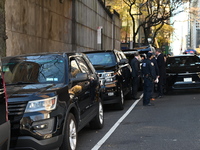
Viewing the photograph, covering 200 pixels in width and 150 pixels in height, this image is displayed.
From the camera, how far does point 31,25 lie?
15367 millimetres

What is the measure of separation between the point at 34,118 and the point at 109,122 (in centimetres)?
429

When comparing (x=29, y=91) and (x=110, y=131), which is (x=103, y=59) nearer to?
(x=110, y=131)

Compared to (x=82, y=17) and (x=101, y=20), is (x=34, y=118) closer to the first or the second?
(x=82, y=17)

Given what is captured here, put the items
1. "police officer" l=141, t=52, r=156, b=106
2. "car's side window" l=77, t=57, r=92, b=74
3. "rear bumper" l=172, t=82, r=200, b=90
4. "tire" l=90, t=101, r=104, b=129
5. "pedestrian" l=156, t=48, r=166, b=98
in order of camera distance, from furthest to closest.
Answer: "rear bumper" l=172, t=82, r=200, b=90, "pedestrian" l=156, t=48, r=166, b=98, "police officer" l=141, t=52, r=156, b=106, "tire" l=90, t=101, r=104, b=129, "car's side window" l=77, t=57, r=92, b=74

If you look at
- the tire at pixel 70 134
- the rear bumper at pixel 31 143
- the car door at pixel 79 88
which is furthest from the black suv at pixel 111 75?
the rear bumper at pixel 31 143

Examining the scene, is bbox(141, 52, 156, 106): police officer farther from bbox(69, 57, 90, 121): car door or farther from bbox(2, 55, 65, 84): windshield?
bbox(2, 55, 65, 84): windshield

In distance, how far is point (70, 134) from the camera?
5500mm

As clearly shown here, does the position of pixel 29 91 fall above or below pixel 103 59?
below

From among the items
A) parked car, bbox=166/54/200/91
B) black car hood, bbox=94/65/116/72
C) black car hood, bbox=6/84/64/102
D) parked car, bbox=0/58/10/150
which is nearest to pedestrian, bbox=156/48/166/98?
parked car, bbox=166/54/200/91

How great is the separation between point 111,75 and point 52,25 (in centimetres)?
854

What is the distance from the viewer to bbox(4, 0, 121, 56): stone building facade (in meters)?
13.8

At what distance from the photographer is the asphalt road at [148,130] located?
6.31 m

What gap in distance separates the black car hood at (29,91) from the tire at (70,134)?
0.57 meters

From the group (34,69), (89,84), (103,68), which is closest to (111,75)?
(103,68)
